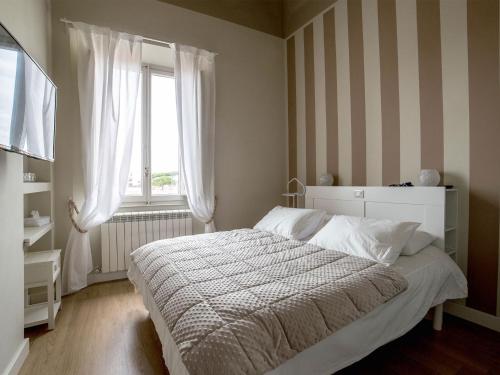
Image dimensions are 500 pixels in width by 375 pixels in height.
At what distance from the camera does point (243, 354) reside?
0.96 m

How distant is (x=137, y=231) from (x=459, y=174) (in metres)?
3.08

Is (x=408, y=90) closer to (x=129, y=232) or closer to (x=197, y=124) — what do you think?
(x=197, y=124)

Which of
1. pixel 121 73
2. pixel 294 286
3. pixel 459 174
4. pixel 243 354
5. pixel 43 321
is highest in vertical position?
pixel 121 73

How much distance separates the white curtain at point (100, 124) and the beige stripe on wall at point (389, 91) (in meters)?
2.50

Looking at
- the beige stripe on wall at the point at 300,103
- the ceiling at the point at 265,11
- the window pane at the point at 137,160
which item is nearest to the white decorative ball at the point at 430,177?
the beige stripe on wall at the point at 300,103

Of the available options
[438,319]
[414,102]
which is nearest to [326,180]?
[414,102]

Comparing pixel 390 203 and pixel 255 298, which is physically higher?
pixel 390 203

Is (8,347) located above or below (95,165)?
below

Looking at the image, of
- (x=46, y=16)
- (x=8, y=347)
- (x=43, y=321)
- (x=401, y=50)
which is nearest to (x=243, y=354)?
(x=8, y=347)

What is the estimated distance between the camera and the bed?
117 centimetres

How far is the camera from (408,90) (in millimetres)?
2426

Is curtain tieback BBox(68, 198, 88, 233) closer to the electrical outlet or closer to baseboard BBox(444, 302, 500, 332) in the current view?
the electrical outlet

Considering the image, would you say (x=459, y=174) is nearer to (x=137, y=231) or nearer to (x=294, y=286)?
(x=294, y=286)

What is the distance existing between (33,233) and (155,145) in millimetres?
1654
